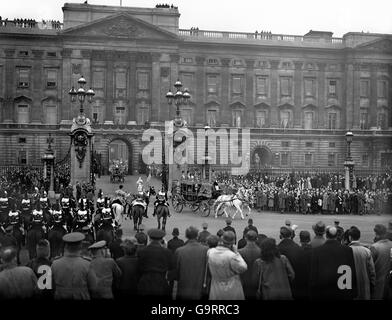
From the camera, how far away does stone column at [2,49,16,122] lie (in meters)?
61.2

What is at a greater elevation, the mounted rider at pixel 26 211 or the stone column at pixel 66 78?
the stone column at pixel 66 78

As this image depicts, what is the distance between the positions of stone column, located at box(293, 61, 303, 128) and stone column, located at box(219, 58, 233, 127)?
9016 mm

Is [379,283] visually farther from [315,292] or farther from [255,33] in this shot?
[255,33]

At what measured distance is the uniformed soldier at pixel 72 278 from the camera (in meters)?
7.84

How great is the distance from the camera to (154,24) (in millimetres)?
63594

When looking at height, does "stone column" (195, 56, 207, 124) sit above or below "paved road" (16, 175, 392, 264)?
above

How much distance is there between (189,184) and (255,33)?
4385 cm

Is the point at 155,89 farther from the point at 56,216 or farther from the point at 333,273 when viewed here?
the point at 333,273

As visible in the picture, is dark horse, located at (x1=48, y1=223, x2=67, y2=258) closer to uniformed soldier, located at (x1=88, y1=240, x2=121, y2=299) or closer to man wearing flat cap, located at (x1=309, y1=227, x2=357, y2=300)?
uniformed soldier, located at (x1=88, y1=240, x2=121, y2=299)

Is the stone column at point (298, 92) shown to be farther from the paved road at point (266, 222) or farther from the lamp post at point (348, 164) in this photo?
the paved road at point (266, 222)

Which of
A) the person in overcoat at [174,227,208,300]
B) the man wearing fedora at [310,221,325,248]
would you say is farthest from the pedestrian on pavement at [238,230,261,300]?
the man wearing fedora at [310,221,325,248]

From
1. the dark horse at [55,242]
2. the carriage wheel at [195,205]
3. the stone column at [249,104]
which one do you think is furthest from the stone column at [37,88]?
the dark horse at [55,242]

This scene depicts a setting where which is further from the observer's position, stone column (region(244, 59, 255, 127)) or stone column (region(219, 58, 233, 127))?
stone column (region(244, 59, 255, 127))

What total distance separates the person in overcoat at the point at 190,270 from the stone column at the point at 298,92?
5978cm
